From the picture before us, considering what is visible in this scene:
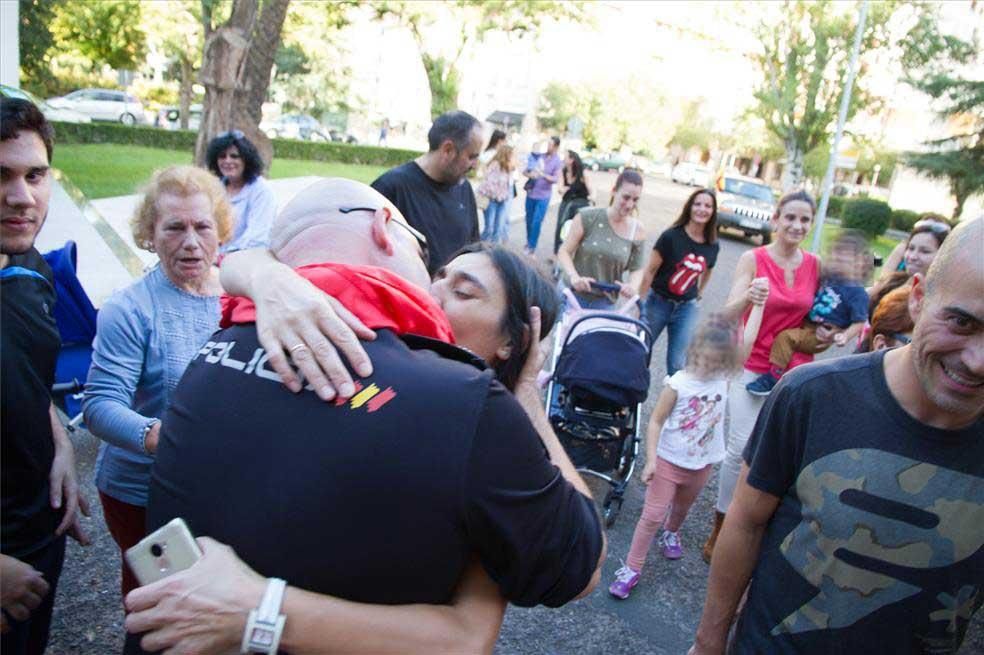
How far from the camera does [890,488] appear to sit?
161 cm

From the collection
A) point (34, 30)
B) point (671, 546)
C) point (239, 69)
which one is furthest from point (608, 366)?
point (34, 30)

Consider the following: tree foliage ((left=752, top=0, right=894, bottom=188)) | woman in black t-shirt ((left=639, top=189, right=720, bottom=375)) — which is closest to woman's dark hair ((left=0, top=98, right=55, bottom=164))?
woman in black t-shirt ((left=639, top=189, right=720, bottom=375))

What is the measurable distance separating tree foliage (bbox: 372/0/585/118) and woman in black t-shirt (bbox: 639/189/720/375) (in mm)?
23605

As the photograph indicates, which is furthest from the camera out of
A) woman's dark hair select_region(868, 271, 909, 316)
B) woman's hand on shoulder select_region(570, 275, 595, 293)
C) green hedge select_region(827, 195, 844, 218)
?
green hedge select_region(827, 195, 844, 218)

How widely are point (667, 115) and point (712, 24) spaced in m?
29.3

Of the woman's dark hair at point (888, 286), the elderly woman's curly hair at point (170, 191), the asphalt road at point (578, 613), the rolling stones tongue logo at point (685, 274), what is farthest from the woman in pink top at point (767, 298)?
the elderly woman's curly hair at point (170, 191)

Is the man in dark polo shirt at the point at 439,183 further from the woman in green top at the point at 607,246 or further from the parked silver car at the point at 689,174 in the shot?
the parked silver car at the point at 689,174

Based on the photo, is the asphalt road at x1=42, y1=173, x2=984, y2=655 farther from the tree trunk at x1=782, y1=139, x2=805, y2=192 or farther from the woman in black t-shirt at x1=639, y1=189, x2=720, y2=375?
the tree trunk at x1=782, y1=139, x2=805, y2=192

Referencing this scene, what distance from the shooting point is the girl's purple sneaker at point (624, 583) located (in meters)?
3.67

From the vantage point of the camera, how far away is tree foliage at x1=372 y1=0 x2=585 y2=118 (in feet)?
88.5

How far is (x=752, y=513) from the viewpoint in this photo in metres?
1.85

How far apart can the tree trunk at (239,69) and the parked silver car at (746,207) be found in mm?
12916

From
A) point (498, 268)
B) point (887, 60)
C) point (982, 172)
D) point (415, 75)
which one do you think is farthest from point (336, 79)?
point (498, 268)

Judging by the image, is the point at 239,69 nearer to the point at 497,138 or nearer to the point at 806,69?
the point at 497,138
